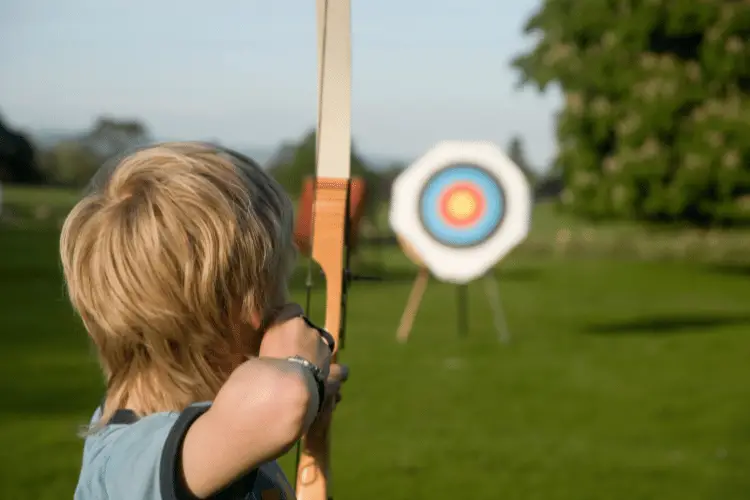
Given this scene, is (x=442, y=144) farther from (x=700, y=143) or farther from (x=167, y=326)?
(x=700, y=143)

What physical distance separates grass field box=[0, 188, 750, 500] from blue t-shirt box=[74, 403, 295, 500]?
1.61 ft

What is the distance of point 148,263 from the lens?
100cm

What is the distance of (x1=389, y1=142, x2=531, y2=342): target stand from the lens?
686 centimetres

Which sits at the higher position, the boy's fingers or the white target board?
the boy's fingers

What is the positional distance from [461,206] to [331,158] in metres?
5.76

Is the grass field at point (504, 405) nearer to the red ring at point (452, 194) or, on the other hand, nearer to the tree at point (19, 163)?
the red ring at point (452, 194)

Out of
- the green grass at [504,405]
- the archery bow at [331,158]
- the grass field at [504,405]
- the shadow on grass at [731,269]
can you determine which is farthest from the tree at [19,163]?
the archery bow at [331,158]

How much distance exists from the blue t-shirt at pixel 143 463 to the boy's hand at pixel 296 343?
8cm

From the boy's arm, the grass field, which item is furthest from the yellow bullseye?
the boy's arm

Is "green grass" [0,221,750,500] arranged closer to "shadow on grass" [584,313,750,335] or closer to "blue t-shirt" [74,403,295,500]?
"shadow on grass" [584,313,750,335]

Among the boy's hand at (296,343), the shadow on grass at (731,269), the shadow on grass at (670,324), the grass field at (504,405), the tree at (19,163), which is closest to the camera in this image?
the boy's hand at (296,343)

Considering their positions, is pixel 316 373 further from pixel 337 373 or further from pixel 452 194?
pixel 452 194

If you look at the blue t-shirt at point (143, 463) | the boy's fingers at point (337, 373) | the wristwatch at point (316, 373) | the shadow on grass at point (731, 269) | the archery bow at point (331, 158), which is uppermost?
the archery bow at point (331, 158)

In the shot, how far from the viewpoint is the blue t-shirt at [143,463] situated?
36.3 inches
